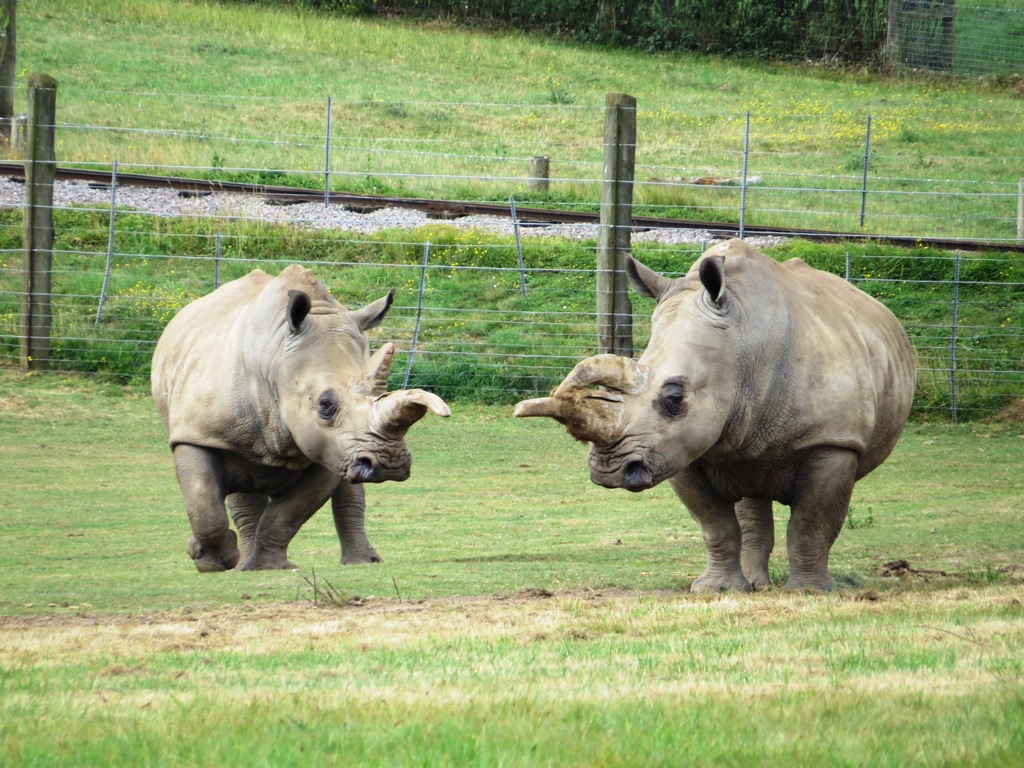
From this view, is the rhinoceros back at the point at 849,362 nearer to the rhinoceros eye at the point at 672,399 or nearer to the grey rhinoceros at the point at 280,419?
the rhinoceros eye at the point at 672,399

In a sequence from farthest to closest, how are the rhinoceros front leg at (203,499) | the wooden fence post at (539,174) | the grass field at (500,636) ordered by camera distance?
the wooden fence post at (539,174), the rhinoceros front leg at (203,499), the grass field at (500,636)

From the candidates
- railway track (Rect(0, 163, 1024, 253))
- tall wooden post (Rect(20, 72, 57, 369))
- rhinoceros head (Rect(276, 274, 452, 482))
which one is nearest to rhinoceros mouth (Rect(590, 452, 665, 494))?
rhinoceros head (Rect(276, 274, 452, 482))

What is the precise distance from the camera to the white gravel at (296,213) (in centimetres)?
2252

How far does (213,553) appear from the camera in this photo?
421 inches

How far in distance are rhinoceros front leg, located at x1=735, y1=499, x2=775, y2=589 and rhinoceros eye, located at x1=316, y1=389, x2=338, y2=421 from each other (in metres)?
2.88

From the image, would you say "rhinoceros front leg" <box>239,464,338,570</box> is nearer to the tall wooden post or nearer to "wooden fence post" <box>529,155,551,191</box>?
the tall wooden post

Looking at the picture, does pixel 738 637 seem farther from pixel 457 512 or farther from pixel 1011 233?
pixel 1011 233

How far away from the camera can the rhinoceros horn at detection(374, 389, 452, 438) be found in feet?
29.9

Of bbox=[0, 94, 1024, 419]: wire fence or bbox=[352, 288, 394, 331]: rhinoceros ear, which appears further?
bbox=[0, 94, 1024, 419]: wire fence

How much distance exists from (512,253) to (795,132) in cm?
1499

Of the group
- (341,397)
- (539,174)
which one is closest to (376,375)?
(341,397)

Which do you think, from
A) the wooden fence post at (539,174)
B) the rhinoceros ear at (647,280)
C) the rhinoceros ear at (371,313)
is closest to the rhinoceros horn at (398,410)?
the rhinoceros ear at (371,313)

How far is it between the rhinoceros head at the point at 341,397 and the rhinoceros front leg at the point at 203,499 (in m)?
0.73

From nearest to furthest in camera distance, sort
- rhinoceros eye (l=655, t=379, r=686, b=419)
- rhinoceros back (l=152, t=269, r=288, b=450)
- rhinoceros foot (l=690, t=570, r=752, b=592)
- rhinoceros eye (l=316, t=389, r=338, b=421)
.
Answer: rhinoceros eye (l=655, t=379, r=686, b=419)
rhinoceros foot (l=690, t=570, r=752, b=592)
rhinoceros eye (l=316, t=389, r=338, b=421)
rhinoceros back (l=152, t=269, r=288, b=450)
